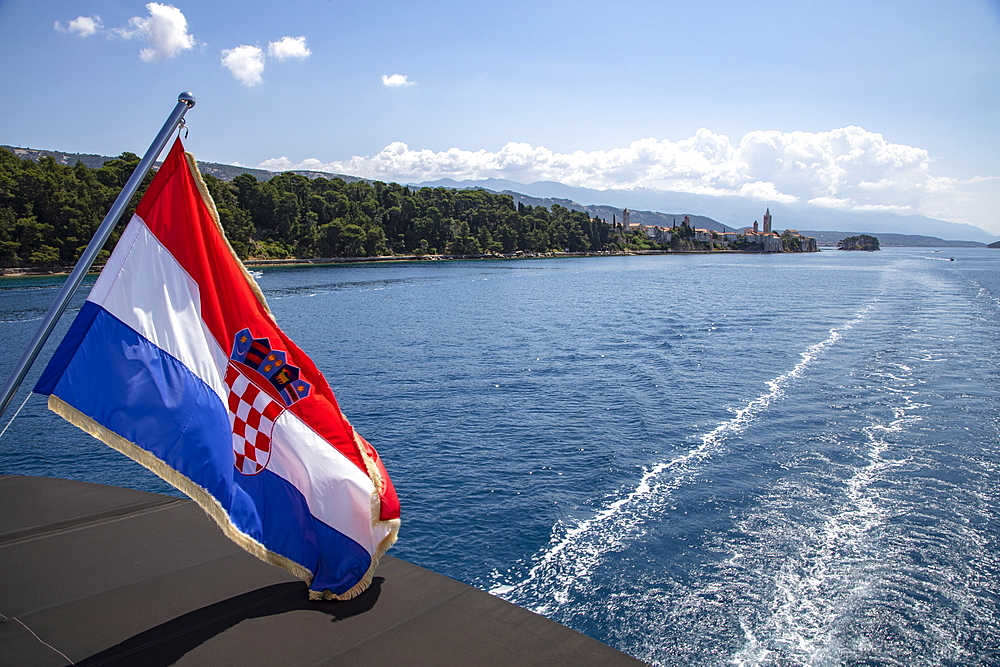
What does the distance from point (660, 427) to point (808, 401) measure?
541 cm

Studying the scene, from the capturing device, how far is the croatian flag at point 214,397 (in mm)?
4289

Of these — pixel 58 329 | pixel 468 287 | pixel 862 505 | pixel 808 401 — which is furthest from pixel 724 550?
pixel 468 287

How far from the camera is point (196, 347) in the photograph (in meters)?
4.55

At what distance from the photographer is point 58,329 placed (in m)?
35.2

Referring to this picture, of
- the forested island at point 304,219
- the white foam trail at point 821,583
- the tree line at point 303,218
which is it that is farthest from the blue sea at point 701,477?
the forested island at point 304,219

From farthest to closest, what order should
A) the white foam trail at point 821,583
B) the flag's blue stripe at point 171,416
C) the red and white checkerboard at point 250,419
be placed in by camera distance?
the white foam trail at point 821,583 → the red and white checkerboard at point 250,419 → the flag's blue stripe at point 171,416

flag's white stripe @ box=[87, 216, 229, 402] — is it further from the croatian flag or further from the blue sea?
the blue sea

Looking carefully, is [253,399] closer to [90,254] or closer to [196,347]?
[196,347]

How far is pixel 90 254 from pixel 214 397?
49.9 inches

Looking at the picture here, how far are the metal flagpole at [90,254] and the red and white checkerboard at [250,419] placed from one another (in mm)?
1132

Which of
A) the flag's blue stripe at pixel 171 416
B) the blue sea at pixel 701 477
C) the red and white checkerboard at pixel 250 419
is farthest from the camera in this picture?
the blue sea at pixel 701 477

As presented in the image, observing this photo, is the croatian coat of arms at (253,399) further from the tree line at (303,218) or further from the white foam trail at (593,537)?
the tree line at (303,218)

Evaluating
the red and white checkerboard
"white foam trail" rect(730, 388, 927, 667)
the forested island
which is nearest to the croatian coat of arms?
the red and white checkerboard

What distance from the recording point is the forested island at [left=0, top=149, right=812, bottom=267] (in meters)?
76.3
